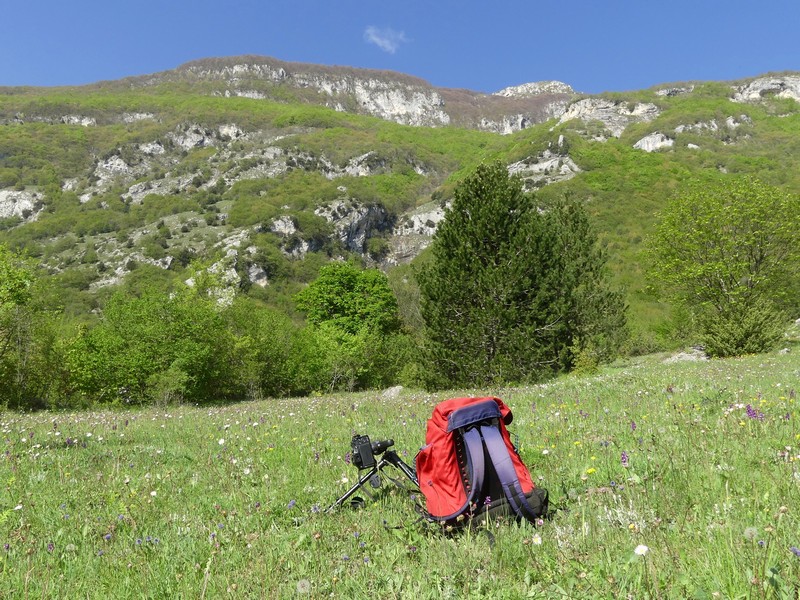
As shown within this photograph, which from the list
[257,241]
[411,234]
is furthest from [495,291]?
[411,234]

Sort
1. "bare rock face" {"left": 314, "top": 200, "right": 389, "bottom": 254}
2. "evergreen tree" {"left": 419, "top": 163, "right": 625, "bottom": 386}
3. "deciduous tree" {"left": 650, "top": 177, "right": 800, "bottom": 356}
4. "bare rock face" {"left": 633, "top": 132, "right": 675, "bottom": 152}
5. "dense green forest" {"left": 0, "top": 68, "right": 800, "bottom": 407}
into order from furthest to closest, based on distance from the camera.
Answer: "bare rock face" {"left": 314, "top": 200, "right": 389, "bottom": 254} → "bare rock face" {"left": 633, "top": 132, "right": 675, "bottom": 152} → "dense green forest" {"left": 0, "top": 68, "right": 800, "bottom": 407} → "deciduous tree" {"left": 650, "top": 177, "right": 800, "bottom": 356} → "evergreen tree" {"left": 419, "top": 163, "right": 625, "bottom": 386}

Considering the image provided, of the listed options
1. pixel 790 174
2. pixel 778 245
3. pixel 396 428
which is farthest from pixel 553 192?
pixel 396 428

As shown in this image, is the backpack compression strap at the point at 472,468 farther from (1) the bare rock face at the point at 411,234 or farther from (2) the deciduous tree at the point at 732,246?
(1) the bare rock face at the point at 411,234

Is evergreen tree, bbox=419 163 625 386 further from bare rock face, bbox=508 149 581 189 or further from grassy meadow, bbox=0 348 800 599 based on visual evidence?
bare rock face, bbox=508 149 581 189

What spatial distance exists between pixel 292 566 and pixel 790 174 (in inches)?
4075

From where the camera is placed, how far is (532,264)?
1714 cm

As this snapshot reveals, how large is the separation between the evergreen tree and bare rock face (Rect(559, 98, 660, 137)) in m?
172

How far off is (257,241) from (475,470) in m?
126

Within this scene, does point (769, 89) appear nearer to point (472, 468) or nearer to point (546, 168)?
point (546, 168)

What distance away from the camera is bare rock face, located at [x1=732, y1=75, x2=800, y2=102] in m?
180

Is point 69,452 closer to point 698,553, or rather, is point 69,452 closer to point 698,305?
point 698,553

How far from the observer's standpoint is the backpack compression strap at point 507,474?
337 centimetres

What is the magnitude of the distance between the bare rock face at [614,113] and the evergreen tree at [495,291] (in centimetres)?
17166

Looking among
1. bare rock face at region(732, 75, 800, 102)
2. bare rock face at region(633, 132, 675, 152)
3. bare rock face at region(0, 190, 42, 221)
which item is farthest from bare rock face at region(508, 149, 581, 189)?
bare rock face at region(0, 190, 42, 221)
